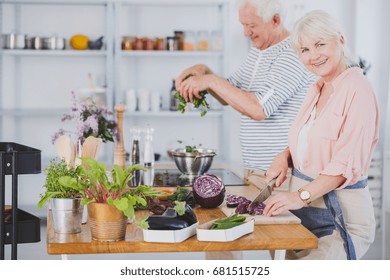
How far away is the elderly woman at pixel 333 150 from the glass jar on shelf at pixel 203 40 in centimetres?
279

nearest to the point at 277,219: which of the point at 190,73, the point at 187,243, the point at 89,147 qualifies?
the point at 187,243

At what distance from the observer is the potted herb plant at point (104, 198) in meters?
1.46

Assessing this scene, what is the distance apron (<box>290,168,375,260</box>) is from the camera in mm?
1780

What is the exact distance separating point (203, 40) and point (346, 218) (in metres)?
3.00

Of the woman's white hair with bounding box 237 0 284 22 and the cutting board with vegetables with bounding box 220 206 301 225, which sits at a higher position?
the woman's white hair with bounding box 237 0 284 22

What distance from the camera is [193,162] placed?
8.02 ft

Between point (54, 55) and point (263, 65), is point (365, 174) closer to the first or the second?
point (263, 65)

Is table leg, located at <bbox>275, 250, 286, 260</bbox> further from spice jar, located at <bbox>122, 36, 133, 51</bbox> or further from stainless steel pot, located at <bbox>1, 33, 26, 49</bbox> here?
stainless steel pot, located at <bbox>1, 33, 26, 49</bbox>

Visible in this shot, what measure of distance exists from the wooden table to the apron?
0.64 ft

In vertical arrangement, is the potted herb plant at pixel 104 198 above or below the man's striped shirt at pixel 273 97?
below

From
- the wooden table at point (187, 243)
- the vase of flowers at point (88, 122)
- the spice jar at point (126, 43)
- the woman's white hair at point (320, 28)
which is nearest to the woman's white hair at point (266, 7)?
the vase of flowers at point (88, 122)

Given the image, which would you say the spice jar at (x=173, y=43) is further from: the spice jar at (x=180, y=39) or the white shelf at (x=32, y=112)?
the white shelf at (x=32, y=112)

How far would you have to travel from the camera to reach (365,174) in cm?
180

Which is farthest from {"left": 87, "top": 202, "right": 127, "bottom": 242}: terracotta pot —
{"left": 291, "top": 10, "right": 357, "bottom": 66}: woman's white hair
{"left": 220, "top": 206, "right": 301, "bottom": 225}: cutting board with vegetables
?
{"left": 291, "top": 10, "right": 357, "bottom": 66}: woman's white hair
